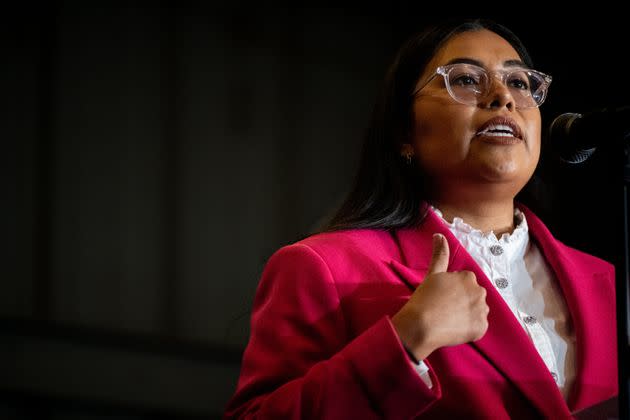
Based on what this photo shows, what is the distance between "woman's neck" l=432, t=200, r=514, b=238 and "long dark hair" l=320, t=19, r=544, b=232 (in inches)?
2.6

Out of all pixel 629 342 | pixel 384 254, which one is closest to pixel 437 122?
pixel 384 254

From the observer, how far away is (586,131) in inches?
44.7

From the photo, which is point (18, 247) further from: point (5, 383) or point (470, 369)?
point (470, 369)

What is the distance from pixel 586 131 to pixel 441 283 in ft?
1.07

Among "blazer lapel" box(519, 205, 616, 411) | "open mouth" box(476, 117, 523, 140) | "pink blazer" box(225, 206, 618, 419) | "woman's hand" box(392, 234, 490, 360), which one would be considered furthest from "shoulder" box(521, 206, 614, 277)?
"woman's hand" box(392, 234, 490, 360)

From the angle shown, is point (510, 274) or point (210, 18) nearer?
point (510, 274)

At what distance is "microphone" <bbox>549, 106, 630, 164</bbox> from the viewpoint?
1068 millimetres

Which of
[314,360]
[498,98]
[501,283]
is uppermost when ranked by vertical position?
[498,98]

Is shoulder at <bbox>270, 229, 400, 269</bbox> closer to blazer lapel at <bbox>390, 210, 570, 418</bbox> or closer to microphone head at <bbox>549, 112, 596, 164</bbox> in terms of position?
blazer lapel at <bbox>390, 210, 570, 418</bbox>

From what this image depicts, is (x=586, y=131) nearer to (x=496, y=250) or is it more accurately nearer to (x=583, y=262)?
(x=496, y=250)

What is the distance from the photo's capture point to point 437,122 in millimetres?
1538

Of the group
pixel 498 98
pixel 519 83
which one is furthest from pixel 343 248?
pixel 519 83

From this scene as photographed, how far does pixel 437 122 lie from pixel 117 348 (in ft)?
7.10

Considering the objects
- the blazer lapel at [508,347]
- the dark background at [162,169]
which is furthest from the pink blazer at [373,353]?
the dark background at [162,169]
